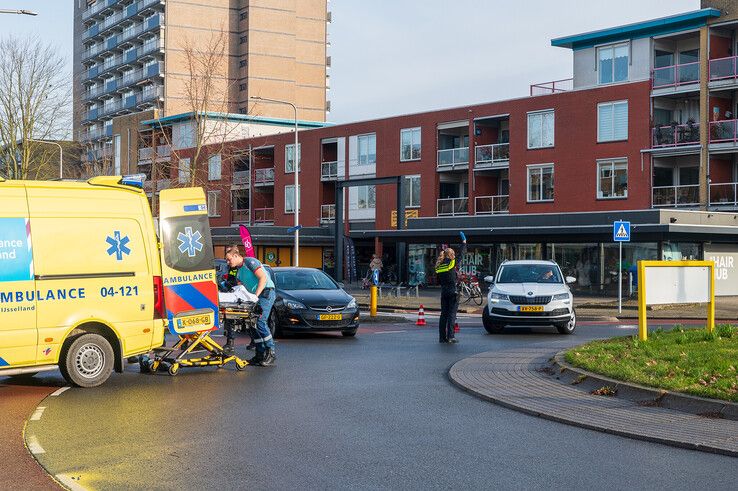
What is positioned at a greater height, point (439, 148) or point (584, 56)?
point (584, 56)

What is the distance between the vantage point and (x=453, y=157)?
5303 centimetres

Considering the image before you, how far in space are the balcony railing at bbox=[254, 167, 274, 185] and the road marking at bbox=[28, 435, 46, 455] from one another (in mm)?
59057

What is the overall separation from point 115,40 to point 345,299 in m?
86.5

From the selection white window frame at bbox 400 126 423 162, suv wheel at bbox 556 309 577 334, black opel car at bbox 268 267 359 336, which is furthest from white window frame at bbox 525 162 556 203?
black opel car at bbox 268 267 359 336

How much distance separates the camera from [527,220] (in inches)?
1734

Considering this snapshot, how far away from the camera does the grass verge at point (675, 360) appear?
34.2ft

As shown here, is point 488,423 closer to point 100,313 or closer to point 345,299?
point 100,313

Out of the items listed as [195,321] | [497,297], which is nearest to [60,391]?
[195,321]

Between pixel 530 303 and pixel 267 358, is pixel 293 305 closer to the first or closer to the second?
pixel 267 358

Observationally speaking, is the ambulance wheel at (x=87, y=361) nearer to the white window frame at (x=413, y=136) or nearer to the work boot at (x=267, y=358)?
the work boot at (x=267, y=358)

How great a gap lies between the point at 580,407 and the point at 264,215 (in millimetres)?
59213

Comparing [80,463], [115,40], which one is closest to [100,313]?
[80,463]

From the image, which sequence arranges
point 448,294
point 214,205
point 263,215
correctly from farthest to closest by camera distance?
point 214,205
point 263,215
point 448,294

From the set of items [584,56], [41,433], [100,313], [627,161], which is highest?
[584,56]
